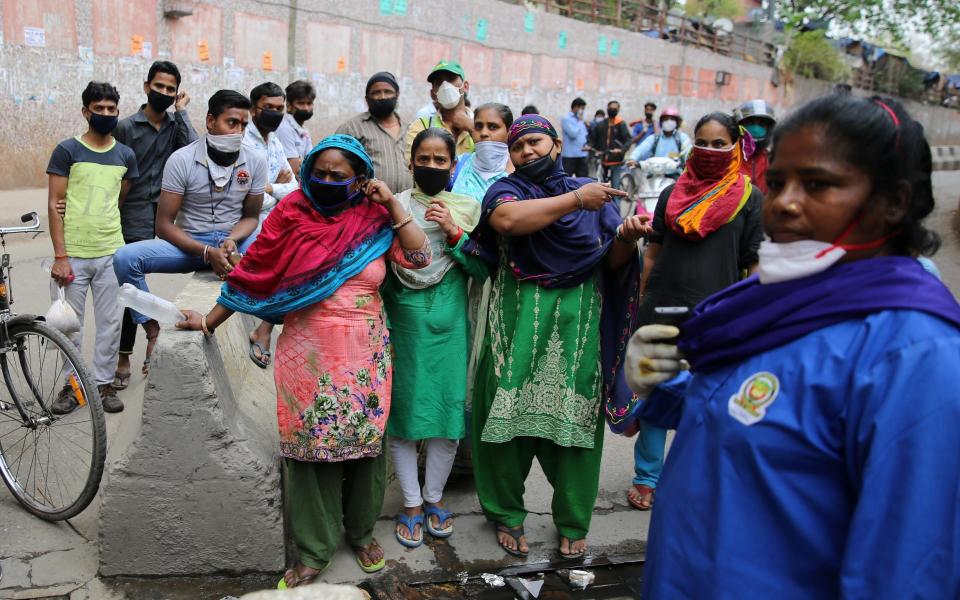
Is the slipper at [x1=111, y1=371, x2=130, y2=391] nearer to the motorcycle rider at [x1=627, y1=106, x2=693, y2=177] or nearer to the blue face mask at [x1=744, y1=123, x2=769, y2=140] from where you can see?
the blue face mask at [x1=744, y1=123, x2=769, y2=140]

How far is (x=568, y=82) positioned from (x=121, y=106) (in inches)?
527

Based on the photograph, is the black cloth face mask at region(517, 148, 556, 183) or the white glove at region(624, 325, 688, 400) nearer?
the white glove at region(624, 325, 688, 400)

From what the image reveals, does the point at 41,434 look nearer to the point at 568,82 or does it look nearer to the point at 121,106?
the point at 121,106

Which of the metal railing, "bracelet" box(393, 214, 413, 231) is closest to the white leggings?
"bracelet" box(393, 214, 413, 231)

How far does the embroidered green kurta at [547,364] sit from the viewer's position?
3.27 meters

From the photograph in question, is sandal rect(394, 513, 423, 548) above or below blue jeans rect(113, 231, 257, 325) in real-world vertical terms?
below

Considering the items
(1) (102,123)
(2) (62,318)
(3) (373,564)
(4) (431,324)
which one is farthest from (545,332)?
(1) (102,123)

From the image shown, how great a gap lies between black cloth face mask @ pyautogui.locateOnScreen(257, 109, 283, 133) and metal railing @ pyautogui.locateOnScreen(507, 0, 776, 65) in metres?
16.4

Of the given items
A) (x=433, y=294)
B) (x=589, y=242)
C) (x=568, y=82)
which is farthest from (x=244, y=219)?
A: (x=568, y=82)

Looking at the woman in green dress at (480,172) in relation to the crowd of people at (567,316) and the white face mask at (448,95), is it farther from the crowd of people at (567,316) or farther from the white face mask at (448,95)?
the white face mask at (448,95)

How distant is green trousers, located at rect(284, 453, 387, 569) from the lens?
3043 millimetres

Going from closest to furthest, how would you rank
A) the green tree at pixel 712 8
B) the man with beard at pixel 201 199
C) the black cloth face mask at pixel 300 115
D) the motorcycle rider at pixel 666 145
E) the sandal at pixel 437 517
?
the sandal at pixel 437 517, the man with beard at pixel 201 199, the black cloth face mask at pixel 300 115, the motorcycle rider at pixel 666 145, the green tree at pixel 712 8

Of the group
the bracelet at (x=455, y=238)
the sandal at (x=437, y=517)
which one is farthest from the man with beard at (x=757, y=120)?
the sandal at (x=437, y=517)

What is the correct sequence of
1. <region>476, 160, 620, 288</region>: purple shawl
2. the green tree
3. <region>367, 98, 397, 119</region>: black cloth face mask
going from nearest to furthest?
1. <region>476, 160, 620, 288</region>: purple shawl
2. <region>367, 98, 397, 119</region>: black cloth face mask
3. the green tree
